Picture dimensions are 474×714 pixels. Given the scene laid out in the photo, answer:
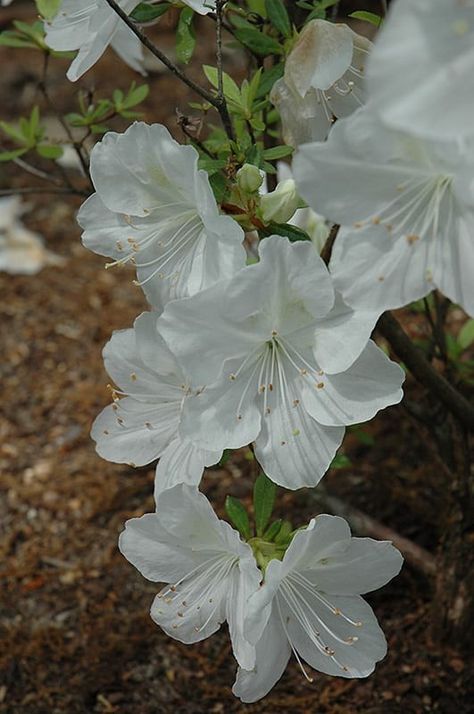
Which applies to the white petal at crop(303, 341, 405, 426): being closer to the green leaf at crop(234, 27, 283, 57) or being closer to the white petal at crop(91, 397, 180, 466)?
the white petal at crop(91, 397, 180, 466)

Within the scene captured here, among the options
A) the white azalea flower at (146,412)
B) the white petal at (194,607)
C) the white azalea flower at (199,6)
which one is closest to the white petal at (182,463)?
the white azalea flower at (146,412)

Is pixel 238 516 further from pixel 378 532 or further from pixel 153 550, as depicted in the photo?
pixel 378 532

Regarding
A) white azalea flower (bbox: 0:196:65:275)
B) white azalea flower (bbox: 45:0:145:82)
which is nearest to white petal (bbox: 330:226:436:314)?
white azalea flower (bbox: 45:0:145:82)

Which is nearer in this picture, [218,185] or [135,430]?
[218,185]

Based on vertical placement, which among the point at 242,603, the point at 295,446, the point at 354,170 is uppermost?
the point at 354,170

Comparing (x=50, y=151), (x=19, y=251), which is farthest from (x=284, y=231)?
(x=19, y=251)

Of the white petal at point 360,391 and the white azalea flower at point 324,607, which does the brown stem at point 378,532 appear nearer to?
the white azalea flower at point 324,607
